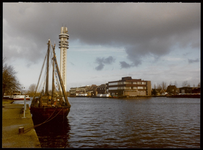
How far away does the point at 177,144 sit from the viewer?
58.0 ft

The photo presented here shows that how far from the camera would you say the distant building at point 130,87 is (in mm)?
172375

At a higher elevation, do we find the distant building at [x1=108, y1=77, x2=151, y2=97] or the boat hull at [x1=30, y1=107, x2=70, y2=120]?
the distant building at [x1=108, y1=77, x2=151, y2=97]

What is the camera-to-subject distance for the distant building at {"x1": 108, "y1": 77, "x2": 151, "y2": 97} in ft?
566

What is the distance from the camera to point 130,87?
568 feet

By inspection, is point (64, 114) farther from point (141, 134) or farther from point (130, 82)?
point (130, 82)

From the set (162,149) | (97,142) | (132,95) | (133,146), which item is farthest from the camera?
(132,95)

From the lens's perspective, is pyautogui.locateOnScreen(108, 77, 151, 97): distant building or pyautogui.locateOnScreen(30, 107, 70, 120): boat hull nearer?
pyautogui.locateOnScreen(30, 107, 70, 120): boat hull

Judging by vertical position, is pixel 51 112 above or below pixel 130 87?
below

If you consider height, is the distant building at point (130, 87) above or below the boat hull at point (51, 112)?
above

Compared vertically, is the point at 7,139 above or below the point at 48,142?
above

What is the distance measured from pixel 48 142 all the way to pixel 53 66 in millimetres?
19238

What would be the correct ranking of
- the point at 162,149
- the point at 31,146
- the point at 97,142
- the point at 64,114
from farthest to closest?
the point at 64,114
the point at 97,142
the point at 162,149
the point at 31,146

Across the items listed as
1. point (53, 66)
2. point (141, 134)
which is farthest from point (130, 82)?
point (141, 134)

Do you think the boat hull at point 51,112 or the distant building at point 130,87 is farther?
the distant building at point 130,87
